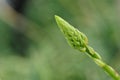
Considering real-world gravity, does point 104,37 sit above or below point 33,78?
above

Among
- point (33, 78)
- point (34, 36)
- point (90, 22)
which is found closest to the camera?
point (33, 78)

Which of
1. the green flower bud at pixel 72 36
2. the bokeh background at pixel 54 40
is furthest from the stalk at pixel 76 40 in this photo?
the bokeh background at pixel 54 40

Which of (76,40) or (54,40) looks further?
(54,40)

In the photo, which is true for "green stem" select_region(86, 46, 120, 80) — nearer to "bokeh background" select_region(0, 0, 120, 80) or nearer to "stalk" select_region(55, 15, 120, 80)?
"stalk" select_region(55, 15, 120, 80)

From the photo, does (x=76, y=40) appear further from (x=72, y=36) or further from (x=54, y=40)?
(x=54, y=40)

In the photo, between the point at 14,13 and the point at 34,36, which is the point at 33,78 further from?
the point at 14,13

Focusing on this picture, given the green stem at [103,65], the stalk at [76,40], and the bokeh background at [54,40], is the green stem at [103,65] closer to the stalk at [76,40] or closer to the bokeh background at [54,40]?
the stalk at [76,40]

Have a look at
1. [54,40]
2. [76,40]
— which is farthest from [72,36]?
[54,40]

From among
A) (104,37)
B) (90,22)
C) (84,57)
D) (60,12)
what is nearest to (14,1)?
(60,12)
